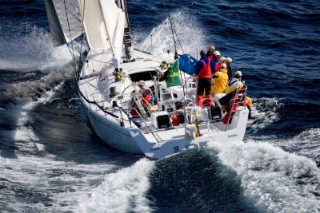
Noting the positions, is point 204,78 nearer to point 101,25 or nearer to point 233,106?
point 233,106

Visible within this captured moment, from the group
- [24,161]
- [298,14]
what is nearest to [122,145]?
[24,161]

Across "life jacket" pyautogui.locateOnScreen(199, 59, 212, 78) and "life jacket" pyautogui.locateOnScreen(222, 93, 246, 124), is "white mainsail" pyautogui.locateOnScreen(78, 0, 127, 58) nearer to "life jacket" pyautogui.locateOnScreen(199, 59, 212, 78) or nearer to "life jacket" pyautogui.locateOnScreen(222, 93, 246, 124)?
"life jacket" pyautogui.locateOnScreen(199, 59, 212, 78)

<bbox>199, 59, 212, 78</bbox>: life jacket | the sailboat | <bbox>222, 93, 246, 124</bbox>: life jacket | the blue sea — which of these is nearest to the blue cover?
the sailboat

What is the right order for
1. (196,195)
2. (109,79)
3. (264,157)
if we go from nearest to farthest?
1. (196,195)
2. (264,157)
3. (109,79)

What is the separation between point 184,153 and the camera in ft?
43.3

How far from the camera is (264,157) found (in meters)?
12.6

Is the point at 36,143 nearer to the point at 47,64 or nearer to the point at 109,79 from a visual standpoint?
the point at 109,79

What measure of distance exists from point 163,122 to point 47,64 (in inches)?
310

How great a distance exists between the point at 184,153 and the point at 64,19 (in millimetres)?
5930

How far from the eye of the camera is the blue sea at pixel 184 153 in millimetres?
11578

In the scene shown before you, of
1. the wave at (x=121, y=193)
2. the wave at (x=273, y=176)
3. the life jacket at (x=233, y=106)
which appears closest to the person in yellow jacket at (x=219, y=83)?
the life jacket at (x=233, y=106)

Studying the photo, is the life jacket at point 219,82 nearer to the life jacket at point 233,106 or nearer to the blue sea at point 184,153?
the life jacket at point 233,106

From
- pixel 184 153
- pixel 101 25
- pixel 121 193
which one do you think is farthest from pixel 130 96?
pixel 121 193

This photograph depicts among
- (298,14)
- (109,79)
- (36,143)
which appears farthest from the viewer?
(298,14)
